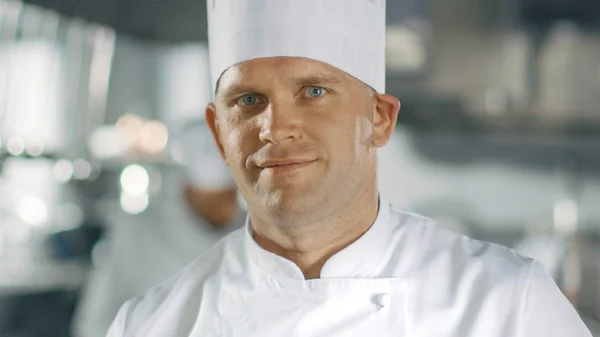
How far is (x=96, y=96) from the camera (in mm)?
2486

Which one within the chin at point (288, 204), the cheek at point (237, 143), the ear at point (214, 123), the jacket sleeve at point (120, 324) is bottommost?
the jacket sleeve at point (120, 324)

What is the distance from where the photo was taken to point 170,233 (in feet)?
6.61

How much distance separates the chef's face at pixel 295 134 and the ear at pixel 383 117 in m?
0.02

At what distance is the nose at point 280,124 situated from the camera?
0.83m

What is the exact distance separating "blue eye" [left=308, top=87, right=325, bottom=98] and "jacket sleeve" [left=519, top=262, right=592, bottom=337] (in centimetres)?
29

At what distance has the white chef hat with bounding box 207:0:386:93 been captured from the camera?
2.81 feet

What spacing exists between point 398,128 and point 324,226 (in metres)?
1.62

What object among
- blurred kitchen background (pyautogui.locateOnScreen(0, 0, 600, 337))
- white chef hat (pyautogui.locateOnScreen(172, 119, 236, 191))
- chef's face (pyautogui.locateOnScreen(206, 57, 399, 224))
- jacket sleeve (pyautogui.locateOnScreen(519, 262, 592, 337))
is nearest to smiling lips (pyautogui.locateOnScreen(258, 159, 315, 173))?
chef's face (pyautogui.locateOnScreen(206, 57, 399, 224))

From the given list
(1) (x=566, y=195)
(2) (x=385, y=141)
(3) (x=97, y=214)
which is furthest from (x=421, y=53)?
(2) (x=385, y=141)

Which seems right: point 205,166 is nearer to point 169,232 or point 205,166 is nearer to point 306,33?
point 169,232

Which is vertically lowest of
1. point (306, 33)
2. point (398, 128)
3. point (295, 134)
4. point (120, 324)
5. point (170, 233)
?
point (120, 324)

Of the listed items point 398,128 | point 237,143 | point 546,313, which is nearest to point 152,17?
point 398,128

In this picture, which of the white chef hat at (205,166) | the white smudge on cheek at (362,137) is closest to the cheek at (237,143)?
the white smudge on cheek at (362,137)

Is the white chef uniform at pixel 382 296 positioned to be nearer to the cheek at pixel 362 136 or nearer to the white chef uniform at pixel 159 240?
the cheek at pixel 362 136
